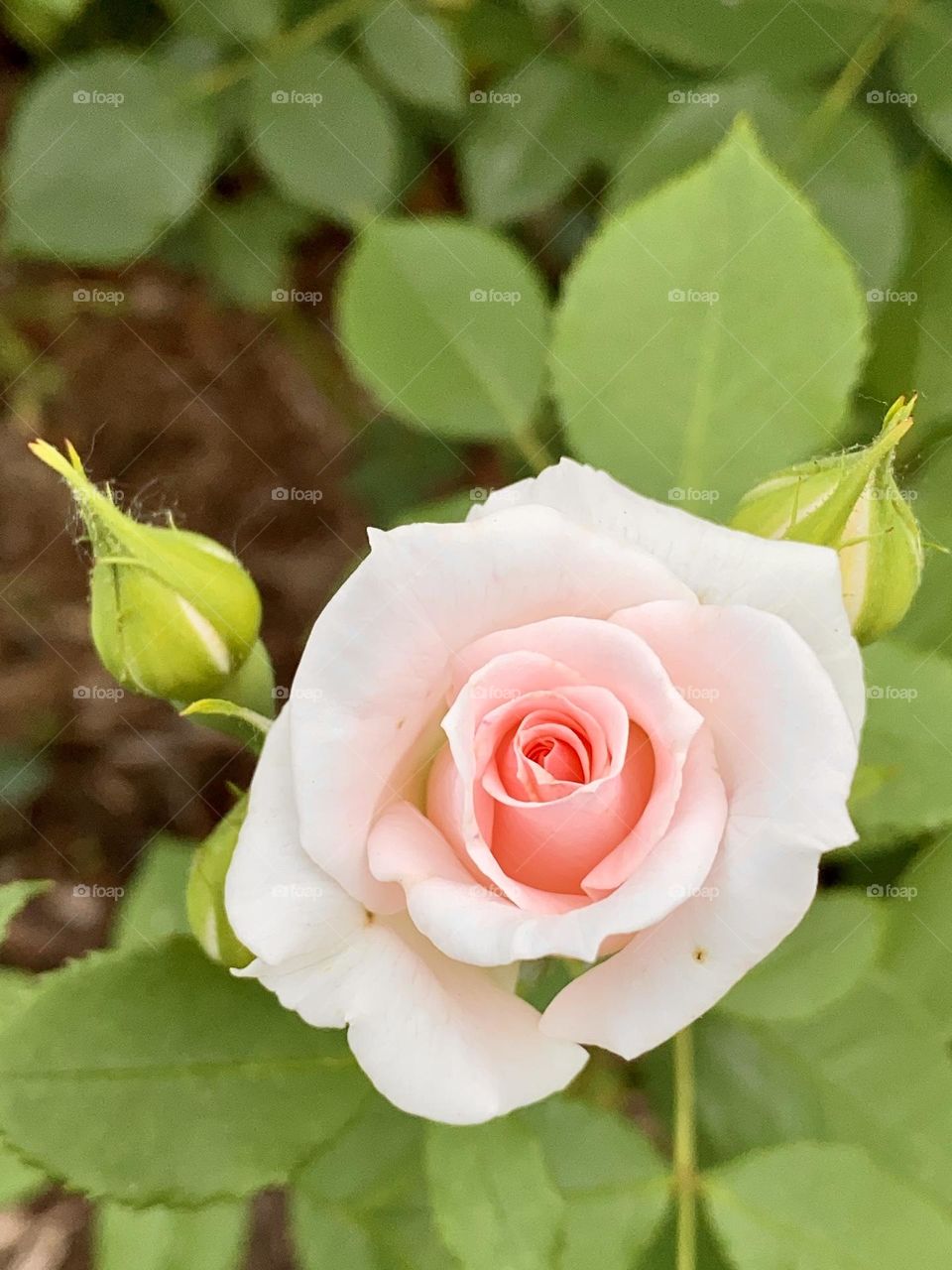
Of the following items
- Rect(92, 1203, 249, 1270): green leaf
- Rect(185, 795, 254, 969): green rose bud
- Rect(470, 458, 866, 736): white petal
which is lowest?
Rect(92, 1203, 249, 1270): green leaf

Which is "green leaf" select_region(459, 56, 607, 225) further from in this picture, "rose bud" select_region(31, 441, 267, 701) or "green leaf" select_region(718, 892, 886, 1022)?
"green leaf" select_region(718, 892, 886, 1022)

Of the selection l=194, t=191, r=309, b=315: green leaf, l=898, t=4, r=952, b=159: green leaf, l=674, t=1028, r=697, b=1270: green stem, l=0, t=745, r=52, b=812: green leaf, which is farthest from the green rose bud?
l=0, t=745, r=52, b=812: green leaf

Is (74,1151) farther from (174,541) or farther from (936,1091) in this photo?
(936,1091)

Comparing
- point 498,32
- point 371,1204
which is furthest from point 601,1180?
point 498,32

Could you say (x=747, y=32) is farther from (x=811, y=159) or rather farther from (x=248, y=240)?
(x=248, y=240)

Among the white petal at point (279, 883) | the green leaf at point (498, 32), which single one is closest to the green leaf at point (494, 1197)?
the white petal at point (279, 883)

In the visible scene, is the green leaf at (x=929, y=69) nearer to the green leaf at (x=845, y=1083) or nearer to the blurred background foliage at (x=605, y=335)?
the blurred background foliage at (x=605, y=335)
